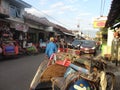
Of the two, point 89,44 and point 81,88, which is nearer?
point 81,88

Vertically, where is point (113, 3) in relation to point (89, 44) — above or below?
above

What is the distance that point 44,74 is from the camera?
7.83m

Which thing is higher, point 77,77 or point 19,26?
point 19,26

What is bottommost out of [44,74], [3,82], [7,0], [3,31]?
[3,82]

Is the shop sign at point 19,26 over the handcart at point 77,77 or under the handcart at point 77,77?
over

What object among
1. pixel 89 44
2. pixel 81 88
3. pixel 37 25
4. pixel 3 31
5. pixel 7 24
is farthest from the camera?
pixel 37 25

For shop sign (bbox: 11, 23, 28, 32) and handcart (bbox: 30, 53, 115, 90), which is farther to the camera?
shop sign (bbox: 11, 23, 28, 32)

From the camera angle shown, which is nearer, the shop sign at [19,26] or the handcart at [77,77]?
the handcart at [77,77]

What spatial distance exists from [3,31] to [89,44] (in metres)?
11.7

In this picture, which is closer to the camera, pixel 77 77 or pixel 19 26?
pixel 77 77

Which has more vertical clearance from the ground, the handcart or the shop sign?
the shop sign

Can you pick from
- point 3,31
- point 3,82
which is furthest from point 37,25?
point 3,82

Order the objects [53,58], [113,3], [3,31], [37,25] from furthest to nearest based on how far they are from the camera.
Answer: [37,25]
[3,31]
[53,58]
[113,3]

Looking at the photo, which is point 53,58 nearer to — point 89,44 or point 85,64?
point 85,64
